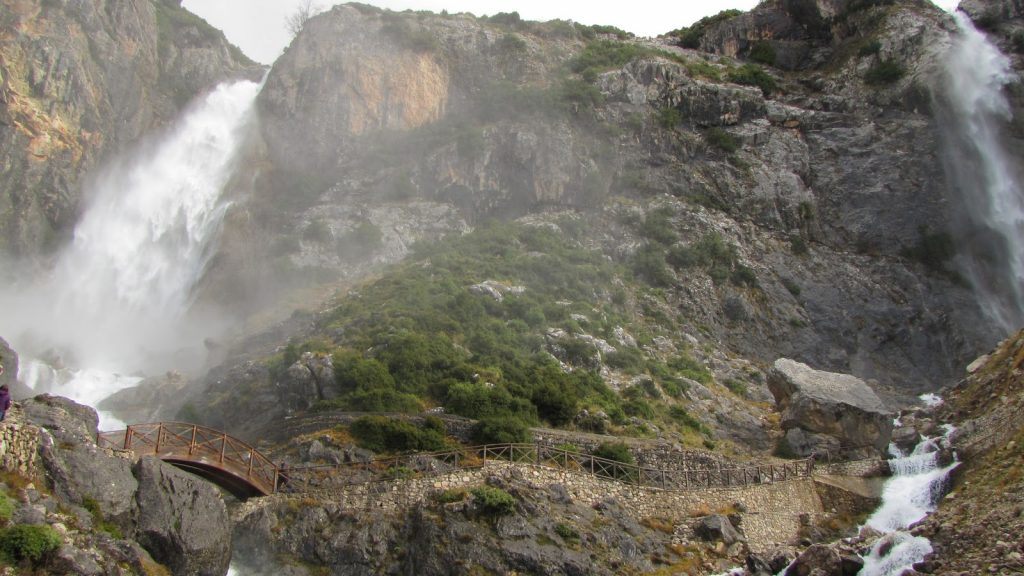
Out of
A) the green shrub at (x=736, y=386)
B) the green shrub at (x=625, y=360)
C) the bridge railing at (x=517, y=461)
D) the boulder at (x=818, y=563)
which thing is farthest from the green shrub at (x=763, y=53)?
the boulder at (x=818, y=563)

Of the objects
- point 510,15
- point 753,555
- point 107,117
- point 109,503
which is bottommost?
point 753,555

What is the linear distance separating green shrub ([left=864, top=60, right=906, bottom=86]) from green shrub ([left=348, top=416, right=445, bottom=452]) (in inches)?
1957

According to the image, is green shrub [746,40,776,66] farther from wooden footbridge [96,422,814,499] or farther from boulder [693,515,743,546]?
boulder [693,515,743,546]

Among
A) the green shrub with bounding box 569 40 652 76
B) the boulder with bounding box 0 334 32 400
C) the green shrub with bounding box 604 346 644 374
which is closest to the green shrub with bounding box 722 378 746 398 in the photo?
the green shrub with bounding box 604 346 644 374

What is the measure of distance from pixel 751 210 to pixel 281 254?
32.9 metres

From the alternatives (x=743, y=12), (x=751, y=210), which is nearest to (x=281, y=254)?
(x=751, y=210)

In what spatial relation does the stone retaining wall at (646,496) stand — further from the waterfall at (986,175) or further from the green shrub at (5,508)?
the waterfall at (986,175)

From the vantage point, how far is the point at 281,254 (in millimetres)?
55094

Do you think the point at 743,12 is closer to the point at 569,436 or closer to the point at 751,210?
Result: the point at 751,210

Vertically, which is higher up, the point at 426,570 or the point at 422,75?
the point at 422,75

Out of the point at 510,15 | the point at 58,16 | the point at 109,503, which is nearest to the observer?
the point at 109,503

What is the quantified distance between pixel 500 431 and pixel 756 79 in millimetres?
49018

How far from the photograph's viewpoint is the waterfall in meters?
55.2

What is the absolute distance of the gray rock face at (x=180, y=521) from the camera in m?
20.4
